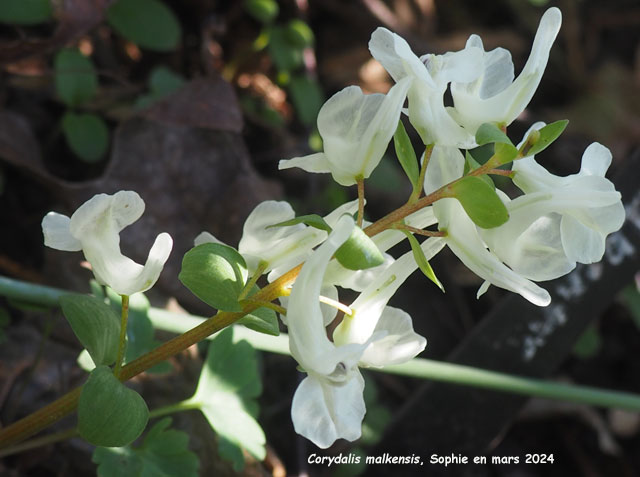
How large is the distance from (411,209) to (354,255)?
109 mm

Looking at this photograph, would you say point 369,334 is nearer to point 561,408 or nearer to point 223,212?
point 223,212

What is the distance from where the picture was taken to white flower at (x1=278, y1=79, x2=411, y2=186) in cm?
65

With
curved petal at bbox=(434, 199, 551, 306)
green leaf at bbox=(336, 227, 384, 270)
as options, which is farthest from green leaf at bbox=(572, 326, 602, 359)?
green leaf at bbox=(336, 227, 384, 270)

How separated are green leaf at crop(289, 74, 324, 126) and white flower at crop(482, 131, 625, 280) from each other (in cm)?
108

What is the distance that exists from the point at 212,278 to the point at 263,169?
112 cm

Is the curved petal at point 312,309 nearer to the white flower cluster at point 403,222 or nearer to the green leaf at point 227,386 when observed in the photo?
the white flower cluster at point 403,222

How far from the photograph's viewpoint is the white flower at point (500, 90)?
2.21ft

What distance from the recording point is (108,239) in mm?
667

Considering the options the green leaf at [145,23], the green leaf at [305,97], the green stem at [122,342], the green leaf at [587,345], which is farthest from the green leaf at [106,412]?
the green leaf at [587,345]

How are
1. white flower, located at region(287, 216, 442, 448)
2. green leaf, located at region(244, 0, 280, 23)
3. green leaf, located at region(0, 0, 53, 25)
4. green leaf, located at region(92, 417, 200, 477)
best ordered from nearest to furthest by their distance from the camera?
Answer: white flower, located at region(287, 216, 442, 448) → green leaf, located at region(92, 417, 200, 477) → green leaf, located at region(0, 0, 53, 25) → green leaf, located at region(244, 0, 280, 23)

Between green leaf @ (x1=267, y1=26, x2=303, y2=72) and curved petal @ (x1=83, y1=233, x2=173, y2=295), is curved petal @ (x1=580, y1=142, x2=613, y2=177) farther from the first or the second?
green leaf @ (x1=267, y1=26, x2=303, y2=72)

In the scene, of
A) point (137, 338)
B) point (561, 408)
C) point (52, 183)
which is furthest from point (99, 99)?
point (561, 408)

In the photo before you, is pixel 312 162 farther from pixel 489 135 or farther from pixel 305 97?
pixel 305 97

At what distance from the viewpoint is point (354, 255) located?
0.60 m
